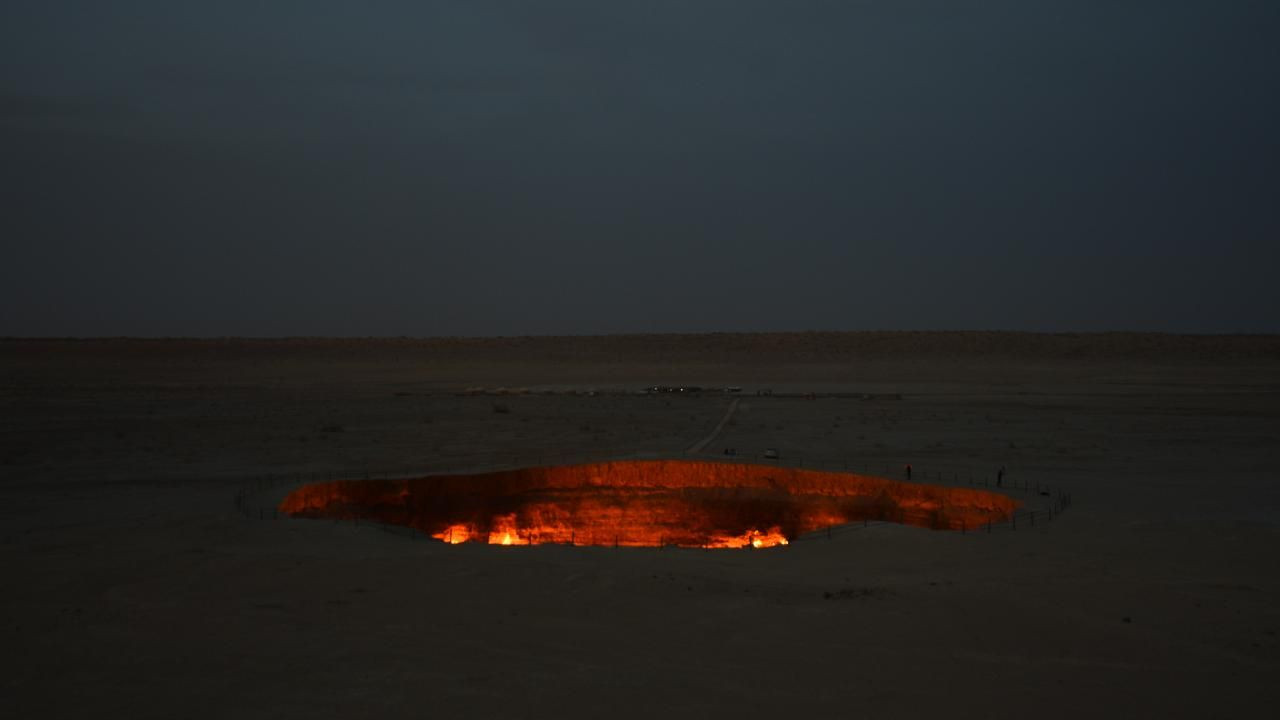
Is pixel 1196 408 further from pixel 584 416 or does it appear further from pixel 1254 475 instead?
pixel 584 416

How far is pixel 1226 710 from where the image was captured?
5.88 meters

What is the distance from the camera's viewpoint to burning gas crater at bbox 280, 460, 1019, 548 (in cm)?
1522

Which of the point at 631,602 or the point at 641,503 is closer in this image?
the point at 631,602

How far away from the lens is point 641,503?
16781 mm

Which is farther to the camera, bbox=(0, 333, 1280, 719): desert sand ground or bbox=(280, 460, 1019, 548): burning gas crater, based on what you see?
bbox=(280, 460, 1019, 548): burning gas crater

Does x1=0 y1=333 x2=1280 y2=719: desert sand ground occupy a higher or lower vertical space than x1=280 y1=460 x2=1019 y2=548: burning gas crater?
lower

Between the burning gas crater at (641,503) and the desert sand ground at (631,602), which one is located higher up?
the burning gas crater at (641,503)

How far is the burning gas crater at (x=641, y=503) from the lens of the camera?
15.2 meters

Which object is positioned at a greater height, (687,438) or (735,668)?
(687,438)

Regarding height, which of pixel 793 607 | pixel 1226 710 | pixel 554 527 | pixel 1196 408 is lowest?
pixel 1226 710

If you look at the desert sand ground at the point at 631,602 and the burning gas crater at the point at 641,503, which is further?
the burning gas crater at the point at 641,503

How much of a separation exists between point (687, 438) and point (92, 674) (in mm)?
17745

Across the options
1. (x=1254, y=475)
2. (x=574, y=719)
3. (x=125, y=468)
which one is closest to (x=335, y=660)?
(x=574, y=719)

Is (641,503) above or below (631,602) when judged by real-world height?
above
